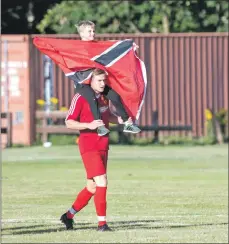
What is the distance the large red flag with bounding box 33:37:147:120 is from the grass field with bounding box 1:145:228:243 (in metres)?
1.35

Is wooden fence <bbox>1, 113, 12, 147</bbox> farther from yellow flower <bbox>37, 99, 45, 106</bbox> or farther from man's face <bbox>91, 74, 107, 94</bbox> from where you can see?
man's face <bbox>91, 74, 107, 94</bbox>

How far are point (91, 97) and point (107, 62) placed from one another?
2.15ft

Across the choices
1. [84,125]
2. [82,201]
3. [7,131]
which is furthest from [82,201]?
[7,131]

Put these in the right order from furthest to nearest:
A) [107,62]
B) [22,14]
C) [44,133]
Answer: [22,14] → [44,133] → [107,62]

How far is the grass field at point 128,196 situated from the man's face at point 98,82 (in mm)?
1364

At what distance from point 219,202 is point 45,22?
24.4 m

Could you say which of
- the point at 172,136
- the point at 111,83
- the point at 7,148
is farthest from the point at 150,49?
the point at 111,83

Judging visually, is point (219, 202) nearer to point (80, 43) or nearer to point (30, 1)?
point (80, 43)

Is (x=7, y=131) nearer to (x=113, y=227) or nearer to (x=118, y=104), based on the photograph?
(x=113, y=227)

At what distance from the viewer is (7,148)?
30.9 m

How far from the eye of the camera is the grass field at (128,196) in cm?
1238

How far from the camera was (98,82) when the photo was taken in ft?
40.2


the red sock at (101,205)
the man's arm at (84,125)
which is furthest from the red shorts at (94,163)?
the man's arm at (84,125)

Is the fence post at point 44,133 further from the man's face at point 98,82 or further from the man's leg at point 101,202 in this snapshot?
Result: the man's face at point 98,82
